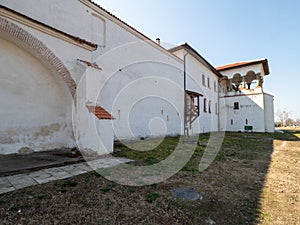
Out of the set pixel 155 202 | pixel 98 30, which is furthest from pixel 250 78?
pixel 155 202

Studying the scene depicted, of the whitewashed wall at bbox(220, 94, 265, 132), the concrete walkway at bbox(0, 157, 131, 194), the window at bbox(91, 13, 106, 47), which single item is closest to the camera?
the concrete walkway at bbox(0, 157, 131, 194)

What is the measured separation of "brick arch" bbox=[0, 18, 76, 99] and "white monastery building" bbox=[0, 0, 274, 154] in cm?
2

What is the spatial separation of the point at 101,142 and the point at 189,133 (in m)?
10.2

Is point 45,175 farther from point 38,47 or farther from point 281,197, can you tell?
point 281,197

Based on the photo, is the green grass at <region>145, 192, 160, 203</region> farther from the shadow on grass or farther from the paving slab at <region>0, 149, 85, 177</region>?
the paving slab at <region>0, 149, 85, 177</region>

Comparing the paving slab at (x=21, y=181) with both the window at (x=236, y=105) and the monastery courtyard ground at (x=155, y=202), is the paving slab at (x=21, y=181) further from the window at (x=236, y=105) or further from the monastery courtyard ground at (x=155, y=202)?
the window at (x=236, y=105)

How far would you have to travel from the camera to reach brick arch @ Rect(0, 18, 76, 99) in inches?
168

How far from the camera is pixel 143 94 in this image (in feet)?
33.8

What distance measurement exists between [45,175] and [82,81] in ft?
9.85

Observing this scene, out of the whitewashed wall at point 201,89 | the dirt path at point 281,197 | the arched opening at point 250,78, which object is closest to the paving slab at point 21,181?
the dirt path at point 281,197

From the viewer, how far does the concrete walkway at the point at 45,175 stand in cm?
298

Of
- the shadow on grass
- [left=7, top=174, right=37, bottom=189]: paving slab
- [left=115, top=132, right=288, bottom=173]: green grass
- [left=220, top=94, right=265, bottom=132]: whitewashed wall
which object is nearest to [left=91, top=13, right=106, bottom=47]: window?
[left=115, top=132, right=288, bottom=173]: green grass

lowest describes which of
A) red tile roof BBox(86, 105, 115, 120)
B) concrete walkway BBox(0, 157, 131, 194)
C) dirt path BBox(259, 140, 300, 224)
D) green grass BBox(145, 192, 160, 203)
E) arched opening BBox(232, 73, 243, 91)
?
dirt path BBox(259, 140, 300, 224)

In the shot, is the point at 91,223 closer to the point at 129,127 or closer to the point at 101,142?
the point at 101,142
